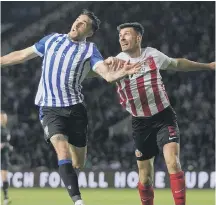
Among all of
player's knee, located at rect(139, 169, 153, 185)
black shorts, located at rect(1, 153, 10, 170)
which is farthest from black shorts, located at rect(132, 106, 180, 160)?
black shorts, located at rect(1, 153, 10, 170)

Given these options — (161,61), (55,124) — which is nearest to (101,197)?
(161,61)

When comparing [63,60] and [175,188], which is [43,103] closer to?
[63,60]

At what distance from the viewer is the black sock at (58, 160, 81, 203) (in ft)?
23.7

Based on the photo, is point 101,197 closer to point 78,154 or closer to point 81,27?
point 78,154

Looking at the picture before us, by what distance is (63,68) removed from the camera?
7.73 meters

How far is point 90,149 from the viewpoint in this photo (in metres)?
18.2

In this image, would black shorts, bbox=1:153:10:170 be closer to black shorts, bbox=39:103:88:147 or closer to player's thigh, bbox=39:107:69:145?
black shorts, bbox=39:103:88:147

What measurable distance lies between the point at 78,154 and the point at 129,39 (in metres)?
1.35

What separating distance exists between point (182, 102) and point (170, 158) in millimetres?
11089

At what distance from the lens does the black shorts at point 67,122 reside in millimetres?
7625

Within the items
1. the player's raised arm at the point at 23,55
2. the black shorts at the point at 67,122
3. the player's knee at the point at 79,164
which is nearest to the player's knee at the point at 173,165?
the black shorts at the point at 67,122

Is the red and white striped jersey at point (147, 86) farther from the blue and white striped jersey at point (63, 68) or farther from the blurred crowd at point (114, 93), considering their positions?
the blurred crowd at point (114, 93)

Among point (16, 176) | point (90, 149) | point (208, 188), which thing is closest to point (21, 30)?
point (90, 149)

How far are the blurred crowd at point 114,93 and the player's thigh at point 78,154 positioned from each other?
913 cm
